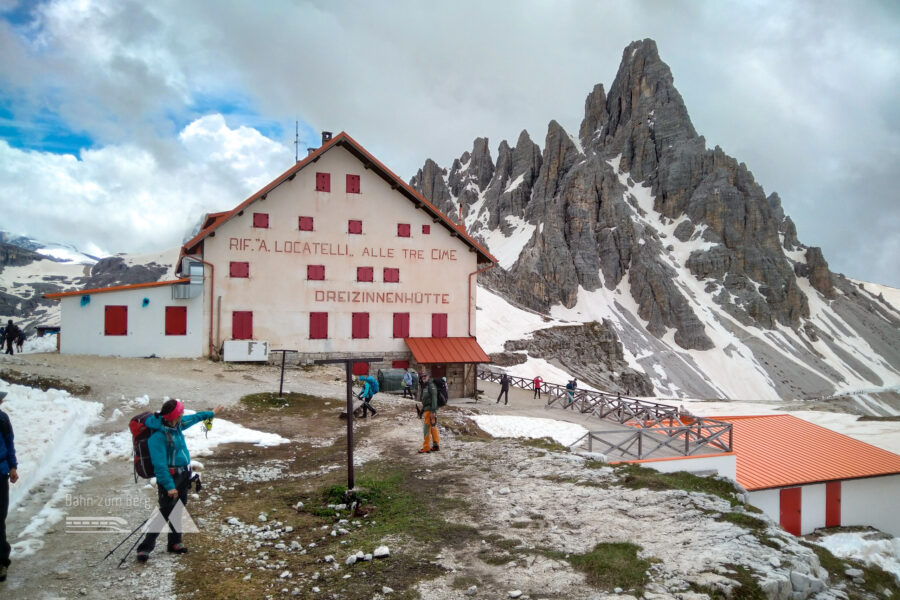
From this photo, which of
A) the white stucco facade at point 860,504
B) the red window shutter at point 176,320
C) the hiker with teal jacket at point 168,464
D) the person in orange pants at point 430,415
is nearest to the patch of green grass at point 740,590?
the hiker with teal jacket at point 168,464

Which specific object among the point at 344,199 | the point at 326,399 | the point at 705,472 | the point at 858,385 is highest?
the point at 344,199

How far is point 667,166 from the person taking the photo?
5374 inches

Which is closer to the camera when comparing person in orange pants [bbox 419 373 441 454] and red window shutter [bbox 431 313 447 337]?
person in orange pants [bbox 419 373 441 454]

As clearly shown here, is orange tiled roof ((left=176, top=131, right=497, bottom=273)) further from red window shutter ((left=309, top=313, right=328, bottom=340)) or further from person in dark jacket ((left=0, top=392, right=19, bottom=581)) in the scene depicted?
person in dark jacket ((left=0, top=392, right=19, bottom=581))

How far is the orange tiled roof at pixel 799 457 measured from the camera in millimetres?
17312

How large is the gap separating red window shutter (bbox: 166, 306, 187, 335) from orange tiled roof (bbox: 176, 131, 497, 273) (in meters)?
3.12

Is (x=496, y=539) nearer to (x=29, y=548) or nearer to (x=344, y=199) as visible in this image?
(x=29, y=548)

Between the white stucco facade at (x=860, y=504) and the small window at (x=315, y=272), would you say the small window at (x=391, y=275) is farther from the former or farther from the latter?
the white stucco facade at (x=860, y=504)

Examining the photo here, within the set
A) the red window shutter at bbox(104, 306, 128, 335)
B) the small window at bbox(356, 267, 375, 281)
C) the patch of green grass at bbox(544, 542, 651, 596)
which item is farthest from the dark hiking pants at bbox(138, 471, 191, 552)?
the red window shutter at bbox(104, 306, 128, 335)

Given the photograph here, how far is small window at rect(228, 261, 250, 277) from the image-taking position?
27.3 meters

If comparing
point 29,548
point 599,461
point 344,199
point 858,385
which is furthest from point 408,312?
point 858,385

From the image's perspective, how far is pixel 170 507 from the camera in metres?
6.39

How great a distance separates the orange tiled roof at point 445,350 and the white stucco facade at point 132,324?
1146 centimetres

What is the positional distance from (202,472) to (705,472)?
14.2m
